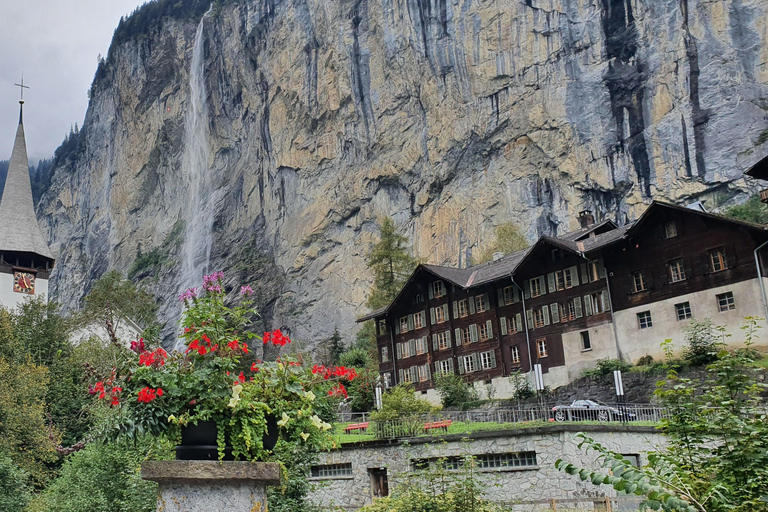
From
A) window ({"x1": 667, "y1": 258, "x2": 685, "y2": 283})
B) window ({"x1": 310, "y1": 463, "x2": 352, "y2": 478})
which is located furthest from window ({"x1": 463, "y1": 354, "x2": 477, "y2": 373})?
window ({"x1": 310, "y1": 463, "x2": 352, "y2": 478})

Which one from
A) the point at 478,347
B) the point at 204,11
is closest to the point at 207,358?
the point at 478,347

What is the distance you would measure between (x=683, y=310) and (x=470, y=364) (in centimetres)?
1582

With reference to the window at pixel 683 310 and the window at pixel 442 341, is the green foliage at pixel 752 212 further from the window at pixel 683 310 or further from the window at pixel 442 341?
the window at pixel 442 341

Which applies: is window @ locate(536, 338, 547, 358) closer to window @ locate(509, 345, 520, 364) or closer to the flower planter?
window @ locate(509, 345, 520, 364)

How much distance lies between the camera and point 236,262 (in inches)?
4035

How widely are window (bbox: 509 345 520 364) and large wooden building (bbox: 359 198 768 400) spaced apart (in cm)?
9

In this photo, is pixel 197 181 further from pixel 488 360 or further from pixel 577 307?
pixel 577 307

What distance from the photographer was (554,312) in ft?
165

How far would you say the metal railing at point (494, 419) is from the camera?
87.0 ft

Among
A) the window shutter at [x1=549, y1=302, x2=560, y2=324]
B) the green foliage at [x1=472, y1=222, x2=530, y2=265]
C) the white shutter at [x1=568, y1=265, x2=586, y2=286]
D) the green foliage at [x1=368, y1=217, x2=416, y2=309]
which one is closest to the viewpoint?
the white shutter at [x1=568, y1=265, x2=586, y2=286]

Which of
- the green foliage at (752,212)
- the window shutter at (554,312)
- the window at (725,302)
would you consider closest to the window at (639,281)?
the window at (725,302)

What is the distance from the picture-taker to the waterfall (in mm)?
109312

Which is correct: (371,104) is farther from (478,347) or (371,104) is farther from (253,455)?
(253,455)

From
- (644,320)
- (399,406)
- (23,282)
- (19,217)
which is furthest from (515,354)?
(19,217)
